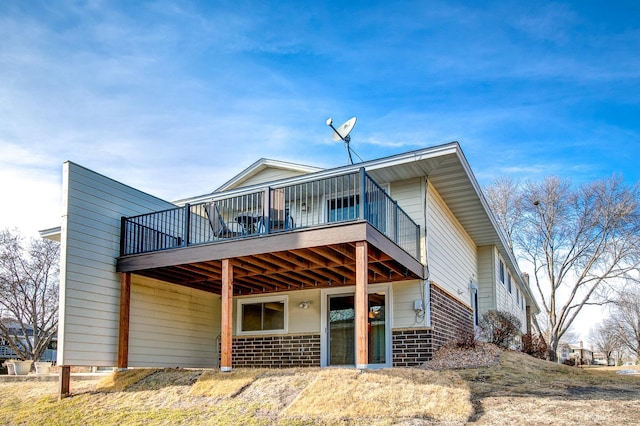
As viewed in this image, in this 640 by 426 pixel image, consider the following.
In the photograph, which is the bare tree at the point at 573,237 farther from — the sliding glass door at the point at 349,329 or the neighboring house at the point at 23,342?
the neighboring house at the point at 23,342

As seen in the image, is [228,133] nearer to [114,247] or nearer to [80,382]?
[114,247]

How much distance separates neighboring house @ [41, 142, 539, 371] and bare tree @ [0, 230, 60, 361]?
37.7ft

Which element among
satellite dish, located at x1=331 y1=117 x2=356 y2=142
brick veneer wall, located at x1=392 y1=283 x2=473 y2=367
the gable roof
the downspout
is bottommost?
brick veneer wall, located at x1=392 y1=283 x2=473 y2=367

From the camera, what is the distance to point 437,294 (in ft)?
41.0

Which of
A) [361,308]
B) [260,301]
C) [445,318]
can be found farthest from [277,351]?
[361,308]

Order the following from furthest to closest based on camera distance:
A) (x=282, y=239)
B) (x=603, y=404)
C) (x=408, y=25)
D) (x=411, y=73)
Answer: (x=411, y=73), (x=408, y=25), (x=282, y=239), (x=603, y=404)

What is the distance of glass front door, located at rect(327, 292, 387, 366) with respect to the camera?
12.0 metres

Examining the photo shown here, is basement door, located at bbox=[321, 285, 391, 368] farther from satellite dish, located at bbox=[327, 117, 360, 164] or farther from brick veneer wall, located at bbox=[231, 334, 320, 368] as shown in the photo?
satellite dish, located at bbox=[327, 117, 360, 164]

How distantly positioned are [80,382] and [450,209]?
935 centimetres

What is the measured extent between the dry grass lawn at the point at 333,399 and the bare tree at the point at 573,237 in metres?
16.3

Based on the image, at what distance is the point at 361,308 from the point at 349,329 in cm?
379

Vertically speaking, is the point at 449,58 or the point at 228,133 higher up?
the point at 449,58

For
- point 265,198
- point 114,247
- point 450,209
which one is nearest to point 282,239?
point 265,198

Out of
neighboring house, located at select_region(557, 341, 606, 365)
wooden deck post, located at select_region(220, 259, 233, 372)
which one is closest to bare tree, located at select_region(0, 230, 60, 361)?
wooden deck post, located at select_region(220, 259, 233, 372)
